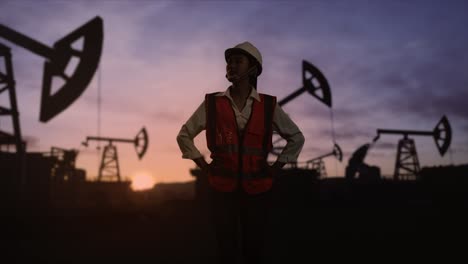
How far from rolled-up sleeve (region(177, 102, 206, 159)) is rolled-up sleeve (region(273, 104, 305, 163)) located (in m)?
0.57

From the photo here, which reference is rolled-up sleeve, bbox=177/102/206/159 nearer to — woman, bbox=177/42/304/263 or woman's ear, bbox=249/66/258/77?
woman, bbox=177/42/304/263

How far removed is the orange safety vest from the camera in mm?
2717

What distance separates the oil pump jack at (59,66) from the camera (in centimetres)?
991

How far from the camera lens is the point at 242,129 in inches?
110

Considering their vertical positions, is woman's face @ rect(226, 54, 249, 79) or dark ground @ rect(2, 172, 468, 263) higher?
A: woman's face @ rect(226, 54, 249, 79)

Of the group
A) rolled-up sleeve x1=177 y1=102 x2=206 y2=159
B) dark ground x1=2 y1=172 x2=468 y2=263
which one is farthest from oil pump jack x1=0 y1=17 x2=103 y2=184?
rolled-up sleeve x1=177 y1=102 x2=206 y2=159

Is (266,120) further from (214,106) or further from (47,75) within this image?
(47,75)

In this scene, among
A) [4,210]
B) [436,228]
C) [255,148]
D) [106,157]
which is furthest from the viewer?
[106,157]

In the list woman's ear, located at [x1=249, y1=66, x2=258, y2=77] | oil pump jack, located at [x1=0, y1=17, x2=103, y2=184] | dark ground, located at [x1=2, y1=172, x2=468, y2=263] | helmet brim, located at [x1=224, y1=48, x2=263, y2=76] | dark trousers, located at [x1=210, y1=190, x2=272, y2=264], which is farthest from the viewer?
oil pump jack, located at [x1=0, y1=17, x2=103, y2=184]

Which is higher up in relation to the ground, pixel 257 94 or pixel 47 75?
pixel 47 75

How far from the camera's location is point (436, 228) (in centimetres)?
862

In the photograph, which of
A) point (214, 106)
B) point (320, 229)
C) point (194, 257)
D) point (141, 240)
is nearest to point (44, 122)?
point (141, 240)

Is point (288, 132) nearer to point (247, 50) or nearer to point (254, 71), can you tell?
point (254, 71)

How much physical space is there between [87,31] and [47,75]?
1.64m
